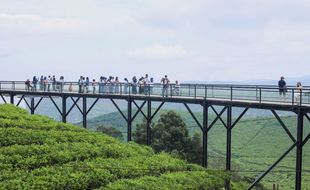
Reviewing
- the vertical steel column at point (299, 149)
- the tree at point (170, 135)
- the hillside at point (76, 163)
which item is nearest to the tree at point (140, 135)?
the tree at point (170, 135)

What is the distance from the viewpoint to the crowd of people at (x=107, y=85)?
133 feet

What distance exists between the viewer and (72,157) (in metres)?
26.4

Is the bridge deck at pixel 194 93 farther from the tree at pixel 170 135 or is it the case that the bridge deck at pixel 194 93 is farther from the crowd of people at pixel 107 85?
the tree at pixel 170 135

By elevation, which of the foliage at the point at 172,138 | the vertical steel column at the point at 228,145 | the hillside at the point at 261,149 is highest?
the vertical steel column at the point at 228,145

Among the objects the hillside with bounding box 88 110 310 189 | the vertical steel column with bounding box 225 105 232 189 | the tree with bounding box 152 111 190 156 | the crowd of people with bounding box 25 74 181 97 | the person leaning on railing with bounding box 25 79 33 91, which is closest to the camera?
the vertical steel column with bounding box 225 105 232 189

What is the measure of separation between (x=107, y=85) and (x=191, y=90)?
32.7 feet

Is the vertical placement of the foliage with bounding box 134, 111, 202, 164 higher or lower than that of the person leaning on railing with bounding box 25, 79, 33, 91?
lower

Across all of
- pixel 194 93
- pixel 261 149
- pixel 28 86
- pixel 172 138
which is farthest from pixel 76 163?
pixel 261 149

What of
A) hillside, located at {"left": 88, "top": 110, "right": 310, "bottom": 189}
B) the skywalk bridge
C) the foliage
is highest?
the skywalk bridge

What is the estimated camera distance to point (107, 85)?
145 ft

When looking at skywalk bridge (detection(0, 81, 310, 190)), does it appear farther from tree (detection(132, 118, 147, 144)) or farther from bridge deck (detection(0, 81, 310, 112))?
tree (detection(132, 118, 147, 144))

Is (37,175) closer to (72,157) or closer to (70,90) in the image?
(72,157)

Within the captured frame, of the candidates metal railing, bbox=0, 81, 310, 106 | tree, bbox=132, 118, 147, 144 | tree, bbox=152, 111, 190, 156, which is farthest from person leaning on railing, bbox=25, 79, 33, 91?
tree, bbox=152, 111, 190, 156

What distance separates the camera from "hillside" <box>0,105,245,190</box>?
23.4 metres
